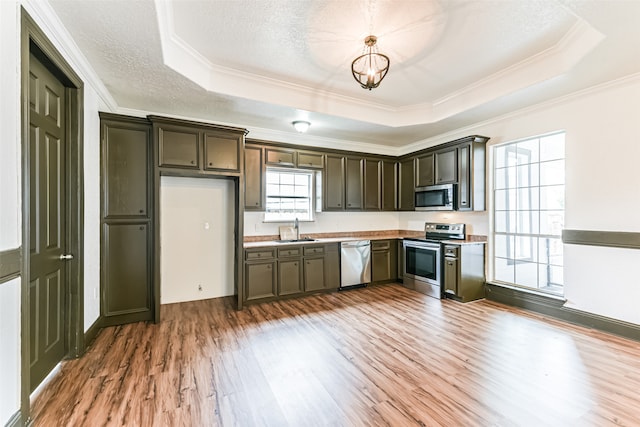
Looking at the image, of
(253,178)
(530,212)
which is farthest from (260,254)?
(530,212)

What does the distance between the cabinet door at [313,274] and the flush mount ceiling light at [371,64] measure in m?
2.79

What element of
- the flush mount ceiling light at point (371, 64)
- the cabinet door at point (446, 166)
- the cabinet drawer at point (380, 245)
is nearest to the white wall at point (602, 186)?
→ the cabinet door at point (446, 166)

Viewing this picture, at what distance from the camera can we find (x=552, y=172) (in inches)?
153

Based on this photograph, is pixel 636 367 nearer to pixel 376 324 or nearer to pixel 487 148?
pixel 376 324

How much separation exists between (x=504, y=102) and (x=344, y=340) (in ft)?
11.9

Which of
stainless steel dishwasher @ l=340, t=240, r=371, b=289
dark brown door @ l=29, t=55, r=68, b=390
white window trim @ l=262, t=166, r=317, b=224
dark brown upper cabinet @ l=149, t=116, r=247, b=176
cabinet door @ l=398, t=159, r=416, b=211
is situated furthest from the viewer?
cabinet door @ l=398, t=159, r=416, b=211

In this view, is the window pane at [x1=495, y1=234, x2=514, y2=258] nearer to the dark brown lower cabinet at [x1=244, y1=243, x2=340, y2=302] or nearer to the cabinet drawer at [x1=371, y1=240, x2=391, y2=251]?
the cabinet drawer at [x1=371, y1=240, x2=391, y2=251]

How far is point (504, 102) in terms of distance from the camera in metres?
3.69

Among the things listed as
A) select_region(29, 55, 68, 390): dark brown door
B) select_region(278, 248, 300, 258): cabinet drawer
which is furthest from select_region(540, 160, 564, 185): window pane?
select_region(29, 55, 68, 390): dark brown door

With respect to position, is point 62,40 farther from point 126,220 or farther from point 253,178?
point 253,178

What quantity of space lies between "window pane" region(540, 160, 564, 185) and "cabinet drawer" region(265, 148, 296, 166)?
12.2ft

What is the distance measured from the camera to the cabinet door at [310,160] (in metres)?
4.85

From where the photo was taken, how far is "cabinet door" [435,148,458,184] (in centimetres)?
459

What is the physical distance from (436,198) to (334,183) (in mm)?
1827
